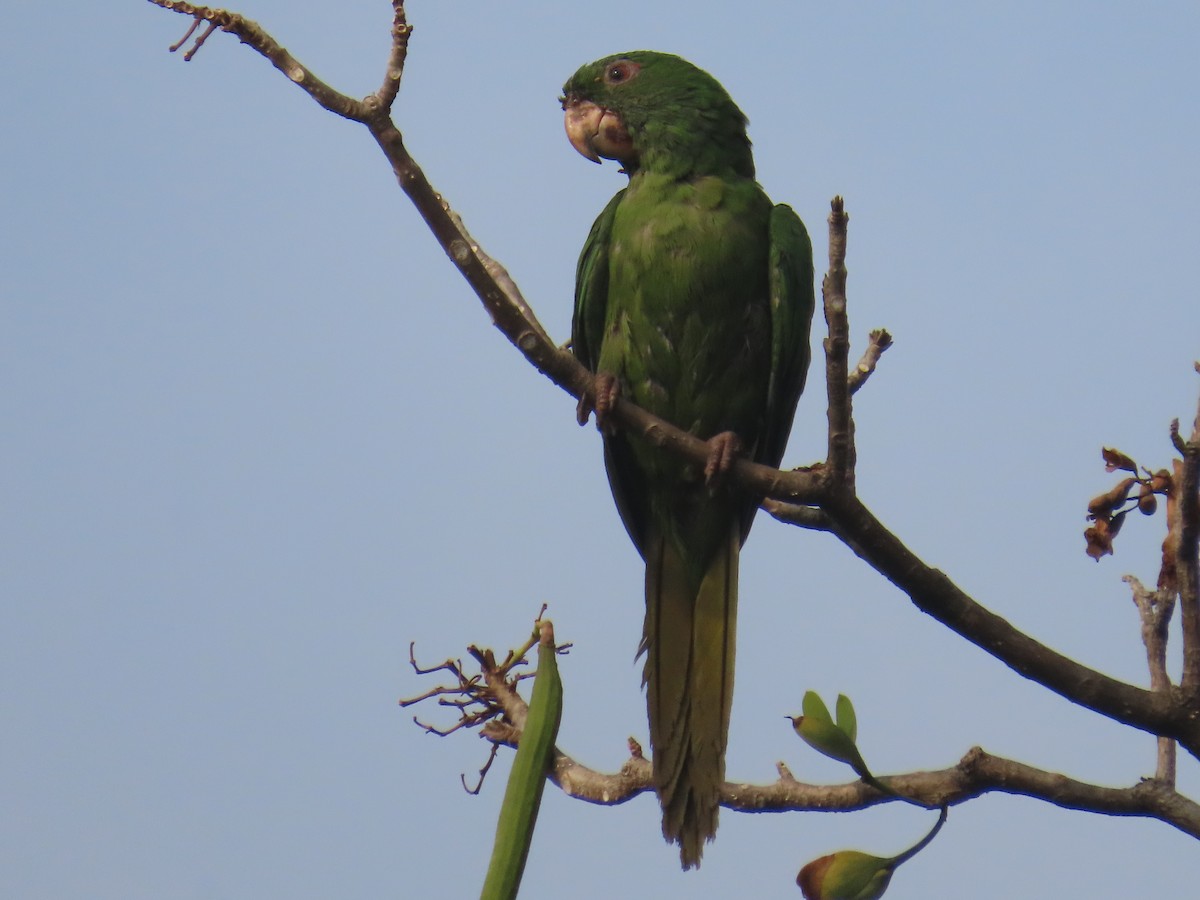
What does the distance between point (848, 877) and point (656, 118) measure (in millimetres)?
2592

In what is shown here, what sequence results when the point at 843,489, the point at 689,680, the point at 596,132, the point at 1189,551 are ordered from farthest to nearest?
the point at 596,132 < the point at 689,680 < the point at 843,489 < the point at 1189,551

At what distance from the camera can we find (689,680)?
3.39 meters

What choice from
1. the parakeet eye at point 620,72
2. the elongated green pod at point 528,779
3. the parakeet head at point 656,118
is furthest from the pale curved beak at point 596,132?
the elongated green pod at point 528,779

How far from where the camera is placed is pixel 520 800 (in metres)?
2.32

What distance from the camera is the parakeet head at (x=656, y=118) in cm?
387

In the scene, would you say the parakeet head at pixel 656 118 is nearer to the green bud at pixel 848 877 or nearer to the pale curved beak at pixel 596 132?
the pale curved beak at pixel 596 132

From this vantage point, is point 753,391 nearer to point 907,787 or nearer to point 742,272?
point 742,272

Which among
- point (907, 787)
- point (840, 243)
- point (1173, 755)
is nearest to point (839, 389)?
point (840, 243)

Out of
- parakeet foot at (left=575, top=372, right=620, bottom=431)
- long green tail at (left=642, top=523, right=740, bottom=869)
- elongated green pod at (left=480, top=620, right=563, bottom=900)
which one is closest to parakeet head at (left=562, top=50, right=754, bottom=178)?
parakeet foot at (left=575, top=372, right=620, bottom=431)

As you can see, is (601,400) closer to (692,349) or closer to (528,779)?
(692,349)

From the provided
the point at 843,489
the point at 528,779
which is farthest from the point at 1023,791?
the point at 528,779

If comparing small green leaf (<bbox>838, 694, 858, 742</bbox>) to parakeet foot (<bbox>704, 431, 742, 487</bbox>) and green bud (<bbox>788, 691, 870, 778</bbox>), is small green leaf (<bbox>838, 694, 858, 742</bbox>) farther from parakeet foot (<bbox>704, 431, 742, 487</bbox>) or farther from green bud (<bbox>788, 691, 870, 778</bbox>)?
parakeet foot (<bbox>704, 431, 742, 487</bbox>)

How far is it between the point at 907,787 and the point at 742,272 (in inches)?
69.0

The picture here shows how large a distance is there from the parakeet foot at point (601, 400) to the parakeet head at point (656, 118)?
1.06 meters
